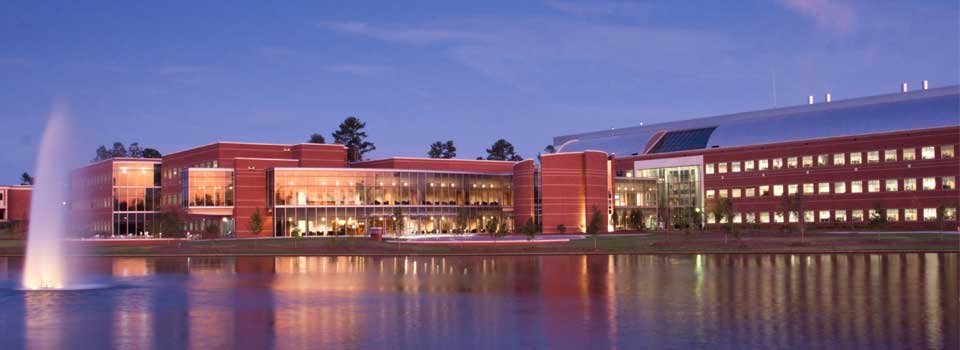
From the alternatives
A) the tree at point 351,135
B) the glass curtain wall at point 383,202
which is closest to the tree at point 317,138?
the tree at point 351,135

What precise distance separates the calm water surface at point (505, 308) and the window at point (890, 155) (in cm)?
5694

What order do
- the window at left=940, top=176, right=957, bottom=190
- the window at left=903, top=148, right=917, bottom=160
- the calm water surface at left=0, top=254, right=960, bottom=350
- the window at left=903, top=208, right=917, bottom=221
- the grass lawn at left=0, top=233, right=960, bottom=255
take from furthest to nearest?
the window at left=903, top=148, right=917, bottom=160
the window at left=903, top=208, right=917, bottom=221
the window at left=940, top=176, right=957, bottom=190
the grass lawn at left=0, top=233, right=960, bottom=255
the calm water surface at left=0, top=254, right=960, bottom=350

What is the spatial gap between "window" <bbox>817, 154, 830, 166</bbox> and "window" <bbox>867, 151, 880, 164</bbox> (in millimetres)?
5036

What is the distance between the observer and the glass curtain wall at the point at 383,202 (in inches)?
3895

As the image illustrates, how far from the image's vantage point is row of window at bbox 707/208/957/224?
311 feet

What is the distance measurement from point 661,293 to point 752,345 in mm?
11778

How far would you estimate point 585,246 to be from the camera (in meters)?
67.1

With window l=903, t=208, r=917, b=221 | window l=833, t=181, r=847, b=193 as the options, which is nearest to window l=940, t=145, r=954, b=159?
window l=903, t=208, r=917, b=221

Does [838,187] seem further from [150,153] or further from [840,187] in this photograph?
[150,153]

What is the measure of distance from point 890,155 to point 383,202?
59457mm

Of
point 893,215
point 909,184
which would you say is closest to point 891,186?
point 909,184

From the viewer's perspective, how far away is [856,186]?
4043 inches

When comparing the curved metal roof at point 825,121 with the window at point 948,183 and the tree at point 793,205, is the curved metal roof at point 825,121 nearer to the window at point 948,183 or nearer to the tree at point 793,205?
the window at point 948,183

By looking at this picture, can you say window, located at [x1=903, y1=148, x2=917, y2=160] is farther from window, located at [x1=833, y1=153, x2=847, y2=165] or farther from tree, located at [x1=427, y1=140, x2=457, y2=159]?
tree, located at [x1=427, y1=140, x2=457, y2=159]
